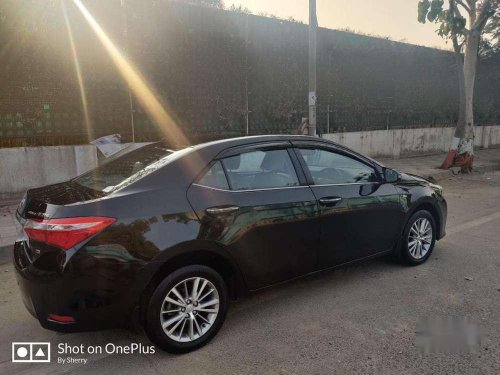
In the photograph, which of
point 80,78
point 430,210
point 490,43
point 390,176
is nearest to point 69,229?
point 390,176

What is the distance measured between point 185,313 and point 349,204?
1779mm

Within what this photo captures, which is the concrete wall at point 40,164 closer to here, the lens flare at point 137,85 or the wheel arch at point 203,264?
the lens flare at point 137,85

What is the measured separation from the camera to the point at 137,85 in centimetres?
896

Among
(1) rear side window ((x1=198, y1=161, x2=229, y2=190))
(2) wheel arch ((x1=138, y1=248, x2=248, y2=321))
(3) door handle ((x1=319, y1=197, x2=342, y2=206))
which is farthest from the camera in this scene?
(3) door handle ((x1=319, y1=197, x2=342, y2=206))

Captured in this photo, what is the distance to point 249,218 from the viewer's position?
10.2 ft

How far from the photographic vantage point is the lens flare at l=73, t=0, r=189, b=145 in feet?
27.3

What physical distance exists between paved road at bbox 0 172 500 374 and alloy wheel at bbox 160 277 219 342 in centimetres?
16

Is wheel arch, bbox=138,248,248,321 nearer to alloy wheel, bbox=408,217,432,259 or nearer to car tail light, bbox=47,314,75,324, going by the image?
car tail light, bbox=47,314,75,324

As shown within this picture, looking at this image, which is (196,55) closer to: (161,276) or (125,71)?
(125,71)

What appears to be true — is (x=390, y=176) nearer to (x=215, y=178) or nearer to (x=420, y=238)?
(x=420, y=238)

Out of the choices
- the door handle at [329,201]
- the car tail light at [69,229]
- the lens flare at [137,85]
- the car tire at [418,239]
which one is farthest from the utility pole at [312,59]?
the car tail light at [69,229]

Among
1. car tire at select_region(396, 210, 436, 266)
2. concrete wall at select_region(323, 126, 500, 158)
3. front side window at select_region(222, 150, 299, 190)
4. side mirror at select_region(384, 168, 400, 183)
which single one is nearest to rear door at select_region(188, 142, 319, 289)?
front side window at select_region(222, 150, 299, 190)

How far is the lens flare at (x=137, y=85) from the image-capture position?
27.3ft

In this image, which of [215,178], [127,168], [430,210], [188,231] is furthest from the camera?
[430,210]
